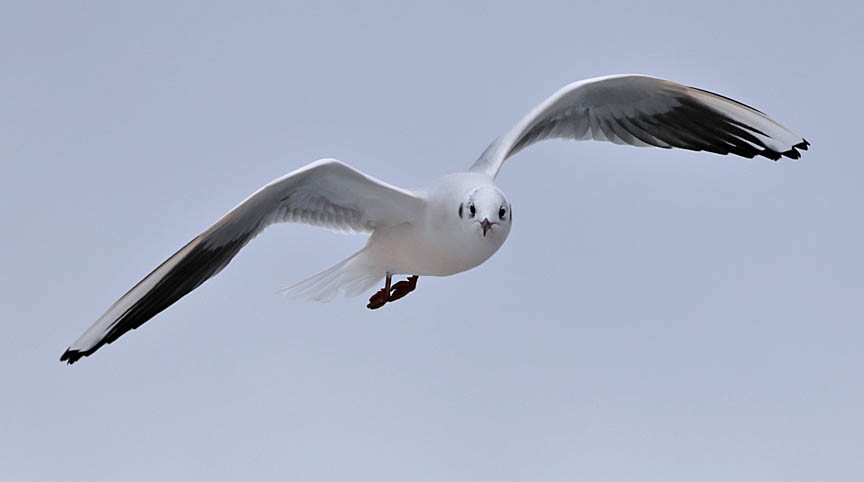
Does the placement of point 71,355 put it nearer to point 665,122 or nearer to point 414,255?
point 414,255

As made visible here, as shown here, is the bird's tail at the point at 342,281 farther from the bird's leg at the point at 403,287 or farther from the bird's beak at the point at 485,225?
the bird's beak at the point at 485,225

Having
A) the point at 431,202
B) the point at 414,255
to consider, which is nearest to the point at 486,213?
the point at 431,202

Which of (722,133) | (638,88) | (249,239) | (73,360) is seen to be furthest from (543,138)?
(73,360)

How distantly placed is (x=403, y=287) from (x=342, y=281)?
0.32 meters

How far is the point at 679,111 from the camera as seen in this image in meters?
7.01

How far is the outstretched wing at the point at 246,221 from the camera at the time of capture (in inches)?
228

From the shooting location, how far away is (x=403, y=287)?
6543mm

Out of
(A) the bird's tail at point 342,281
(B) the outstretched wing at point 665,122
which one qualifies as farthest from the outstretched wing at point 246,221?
(B) the outstretched wing at point 665,122

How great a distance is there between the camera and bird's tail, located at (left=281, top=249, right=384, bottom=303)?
6461mm

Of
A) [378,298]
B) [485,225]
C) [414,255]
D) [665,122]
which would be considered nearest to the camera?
[485,225]

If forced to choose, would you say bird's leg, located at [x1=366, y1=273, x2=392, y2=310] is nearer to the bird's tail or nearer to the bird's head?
the bird's tail

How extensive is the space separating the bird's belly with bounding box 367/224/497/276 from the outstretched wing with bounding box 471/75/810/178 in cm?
94

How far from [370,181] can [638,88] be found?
1.74m

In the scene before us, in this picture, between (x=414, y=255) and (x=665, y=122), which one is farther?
(x=665, y=122)
